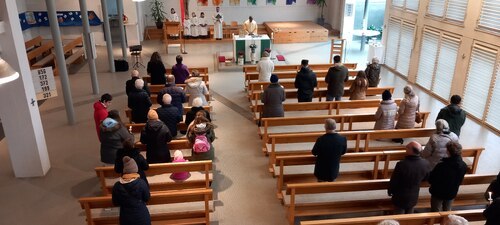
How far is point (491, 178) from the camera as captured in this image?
18.0ft

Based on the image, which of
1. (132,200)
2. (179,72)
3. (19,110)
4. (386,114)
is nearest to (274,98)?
(386,114)

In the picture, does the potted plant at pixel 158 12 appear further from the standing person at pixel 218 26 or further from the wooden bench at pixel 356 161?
the wooden bench at pixel 356 161

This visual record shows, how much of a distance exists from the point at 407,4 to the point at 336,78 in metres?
5.81

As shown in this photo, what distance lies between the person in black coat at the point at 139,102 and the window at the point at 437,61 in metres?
7.97

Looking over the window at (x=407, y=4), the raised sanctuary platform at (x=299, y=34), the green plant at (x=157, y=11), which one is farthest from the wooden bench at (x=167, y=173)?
the green plant at (x=157, y=11)

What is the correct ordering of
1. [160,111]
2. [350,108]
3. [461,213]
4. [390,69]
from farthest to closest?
[390,69]
[350,108]
[160,111]
[461,213]

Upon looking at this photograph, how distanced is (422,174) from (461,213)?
23.6 inches

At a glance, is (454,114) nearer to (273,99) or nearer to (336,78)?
(336,78)

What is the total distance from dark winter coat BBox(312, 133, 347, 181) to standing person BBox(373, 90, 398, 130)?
2084mm

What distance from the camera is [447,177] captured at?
15.9 ft

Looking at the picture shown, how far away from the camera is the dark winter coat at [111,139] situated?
607 cm

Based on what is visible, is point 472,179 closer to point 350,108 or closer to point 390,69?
point 350,108

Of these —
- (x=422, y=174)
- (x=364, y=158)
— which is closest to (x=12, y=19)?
(x=364, y=158)

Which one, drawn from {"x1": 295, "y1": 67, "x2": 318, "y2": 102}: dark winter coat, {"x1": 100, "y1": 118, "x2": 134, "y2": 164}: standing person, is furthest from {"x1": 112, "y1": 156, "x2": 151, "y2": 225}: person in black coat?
{"x1": 295, "y1": 67, "x2": 318, "y2": 102}: dark winter coat
